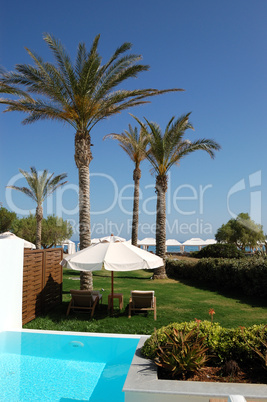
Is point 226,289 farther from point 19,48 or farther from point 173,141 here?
point 19,48

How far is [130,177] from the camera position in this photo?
1042 inches

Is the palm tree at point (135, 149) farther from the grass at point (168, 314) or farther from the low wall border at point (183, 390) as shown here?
the low wall border at point (183, 390)

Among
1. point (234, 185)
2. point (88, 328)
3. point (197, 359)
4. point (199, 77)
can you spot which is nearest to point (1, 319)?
point (88, 328)

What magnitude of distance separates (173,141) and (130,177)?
8.76m

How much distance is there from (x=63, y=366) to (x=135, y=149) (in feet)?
66.1

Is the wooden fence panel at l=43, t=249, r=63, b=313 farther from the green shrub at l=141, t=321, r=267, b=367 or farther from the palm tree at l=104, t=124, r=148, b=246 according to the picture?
the palm tree at l=104, t=124, r=148, b=246

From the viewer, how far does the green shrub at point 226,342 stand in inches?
172

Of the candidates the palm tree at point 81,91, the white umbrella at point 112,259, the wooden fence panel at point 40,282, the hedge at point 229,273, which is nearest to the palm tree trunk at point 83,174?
the palm tree at point 81,91

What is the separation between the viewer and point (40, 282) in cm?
948

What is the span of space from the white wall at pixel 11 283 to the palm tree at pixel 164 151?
36.1 ft

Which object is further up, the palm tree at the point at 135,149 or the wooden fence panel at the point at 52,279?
the palm tree at the point at 135,149

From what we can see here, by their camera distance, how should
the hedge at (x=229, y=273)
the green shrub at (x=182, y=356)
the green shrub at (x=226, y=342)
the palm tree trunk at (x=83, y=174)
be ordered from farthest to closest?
1. the palm tree trunk at (x=83, y=174)
2. the hedge at (x=229, y=273)
3. the green shrub at (x=226, y=342)
4. the green shrub at (x=182, y=356)

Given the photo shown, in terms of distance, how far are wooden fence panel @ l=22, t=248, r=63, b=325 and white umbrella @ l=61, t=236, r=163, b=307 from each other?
0.80 meters

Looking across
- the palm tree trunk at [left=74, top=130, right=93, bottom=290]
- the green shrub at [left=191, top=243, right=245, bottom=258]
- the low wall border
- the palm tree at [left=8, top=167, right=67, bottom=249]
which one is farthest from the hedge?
the palm tree at [left=8, top=167, right=67, bottom=249]
